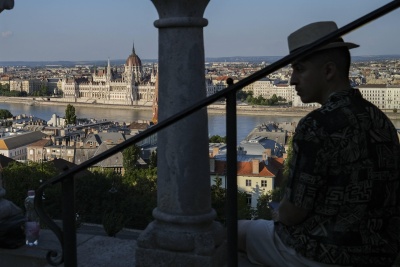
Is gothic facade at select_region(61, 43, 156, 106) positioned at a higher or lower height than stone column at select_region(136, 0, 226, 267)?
higher

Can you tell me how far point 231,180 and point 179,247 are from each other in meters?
0.66

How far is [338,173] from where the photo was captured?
75cm

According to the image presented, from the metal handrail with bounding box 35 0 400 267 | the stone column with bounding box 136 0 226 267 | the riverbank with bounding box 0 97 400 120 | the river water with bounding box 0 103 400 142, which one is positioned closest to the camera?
the metal handrail with bounding box 35 0 400 267

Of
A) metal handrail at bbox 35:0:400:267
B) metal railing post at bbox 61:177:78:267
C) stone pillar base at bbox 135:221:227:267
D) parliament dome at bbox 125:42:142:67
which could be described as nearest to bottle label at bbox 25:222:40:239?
stone pillar base at bbox 135:221:227:267

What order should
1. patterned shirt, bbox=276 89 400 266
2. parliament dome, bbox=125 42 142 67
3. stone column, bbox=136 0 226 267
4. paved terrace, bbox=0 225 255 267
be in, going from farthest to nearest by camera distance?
parliament dome, bbox=125 42 142 67 < paved terrace, bbox=0 225 255 267 < stone column, bbox=136 0 226 267 < patterned shirt, bbox=276 89 400 266

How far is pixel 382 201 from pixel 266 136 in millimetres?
20987

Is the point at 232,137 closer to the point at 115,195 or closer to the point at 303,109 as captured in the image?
the point at 115,195

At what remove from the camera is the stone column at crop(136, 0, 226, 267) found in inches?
51.2

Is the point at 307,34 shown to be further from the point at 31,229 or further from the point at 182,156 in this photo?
the point at 31,229

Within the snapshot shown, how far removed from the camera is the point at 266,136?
21656mm

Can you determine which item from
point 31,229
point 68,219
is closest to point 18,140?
point 31,229

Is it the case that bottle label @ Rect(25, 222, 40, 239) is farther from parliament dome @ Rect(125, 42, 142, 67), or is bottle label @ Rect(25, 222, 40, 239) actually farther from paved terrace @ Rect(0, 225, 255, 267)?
parliament dome @ Rect(125, 42, 142, 67)

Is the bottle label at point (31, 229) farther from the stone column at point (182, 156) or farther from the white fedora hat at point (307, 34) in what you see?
the white fedora hat at point (307, 34)

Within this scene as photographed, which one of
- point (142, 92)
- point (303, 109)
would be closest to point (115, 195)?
point (303, 109)
